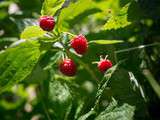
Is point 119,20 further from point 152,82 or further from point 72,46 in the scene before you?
point 152,82

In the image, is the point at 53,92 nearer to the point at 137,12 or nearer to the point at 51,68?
the point at 51,68

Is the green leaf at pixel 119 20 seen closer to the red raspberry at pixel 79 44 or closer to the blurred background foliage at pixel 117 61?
the blurred background foliage at pixel 117 61

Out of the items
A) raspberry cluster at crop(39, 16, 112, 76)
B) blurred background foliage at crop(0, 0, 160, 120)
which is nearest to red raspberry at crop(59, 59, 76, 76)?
raspberry cluster at crop(39, 16, 112, 76)

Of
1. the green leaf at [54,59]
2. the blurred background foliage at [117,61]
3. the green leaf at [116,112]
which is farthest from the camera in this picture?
the green leaf at [54,59]

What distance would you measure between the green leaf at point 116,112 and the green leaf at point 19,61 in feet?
0.82

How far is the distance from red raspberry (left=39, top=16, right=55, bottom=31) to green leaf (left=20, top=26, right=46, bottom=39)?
0.6 inches

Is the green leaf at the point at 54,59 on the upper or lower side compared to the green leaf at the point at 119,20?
lower

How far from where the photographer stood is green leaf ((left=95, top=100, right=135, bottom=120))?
127 cm

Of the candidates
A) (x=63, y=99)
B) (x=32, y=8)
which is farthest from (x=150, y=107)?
(x=32, y=8)

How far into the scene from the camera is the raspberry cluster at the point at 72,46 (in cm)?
133

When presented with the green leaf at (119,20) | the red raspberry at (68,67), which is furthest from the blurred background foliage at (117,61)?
the red raspberry at (68,67)

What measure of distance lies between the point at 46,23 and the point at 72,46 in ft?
0.36

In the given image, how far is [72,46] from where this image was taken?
138 cm

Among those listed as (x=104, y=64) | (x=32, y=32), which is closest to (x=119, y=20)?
(x=104, y=64)
